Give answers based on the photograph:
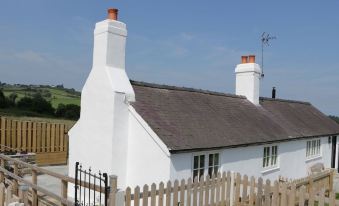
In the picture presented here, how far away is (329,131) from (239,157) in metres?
11.4

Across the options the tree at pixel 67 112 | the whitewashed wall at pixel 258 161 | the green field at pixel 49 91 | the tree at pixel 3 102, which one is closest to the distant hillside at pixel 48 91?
the green field at pixel 49 91

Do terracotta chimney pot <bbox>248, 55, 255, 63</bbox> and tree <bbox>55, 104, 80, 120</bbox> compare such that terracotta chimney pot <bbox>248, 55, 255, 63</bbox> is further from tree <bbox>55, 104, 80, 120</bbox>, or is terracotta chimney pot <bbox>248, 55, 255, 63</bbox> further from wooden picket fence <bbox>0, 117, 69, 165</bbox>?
tree <bbox>55, 104, 80, 120</bbox>

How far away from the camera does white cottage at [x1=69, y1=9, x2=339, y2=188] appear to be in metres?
10.7

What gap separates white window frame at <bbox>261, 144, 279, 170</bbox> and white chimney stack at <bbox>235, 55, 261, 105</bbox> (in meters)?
4.15

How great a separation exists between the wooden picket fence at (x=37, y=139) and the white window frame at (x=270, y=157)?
11.3 meters

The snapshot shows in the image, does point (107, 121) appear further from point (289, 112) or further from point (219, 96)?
point (289, 112)

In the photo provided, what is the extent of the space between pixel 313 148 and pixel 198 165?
11262 mm

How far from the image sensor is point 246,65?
1972cm

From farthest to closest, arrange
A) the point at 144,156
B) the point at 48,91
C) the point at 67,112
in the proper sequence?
the point at 48,91 < the point at 67,112 < the point at 144,156

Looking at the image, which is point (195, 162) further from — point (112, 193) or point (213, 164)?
point (112, 193)

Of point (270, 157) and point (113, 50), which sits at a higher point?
point (113, 50)

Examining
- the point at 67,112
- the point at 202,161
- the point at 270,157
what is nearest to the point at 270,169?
the point at 270,157

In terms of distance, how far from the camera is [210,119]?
13766mm

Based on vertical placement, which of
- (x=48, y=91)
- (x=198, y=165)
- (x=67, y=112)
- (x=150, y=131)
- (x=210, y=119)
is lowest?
(x=198, y=165)
